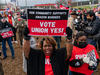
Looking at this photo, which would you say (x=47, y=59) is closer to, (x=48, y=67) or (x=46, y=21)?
(x=48, y=67)

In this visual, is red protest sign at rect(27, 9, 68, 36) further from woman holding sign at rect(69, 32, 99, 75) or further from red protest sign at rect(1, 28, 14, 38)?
red protest sign at rect(1, 28, 14, 38)

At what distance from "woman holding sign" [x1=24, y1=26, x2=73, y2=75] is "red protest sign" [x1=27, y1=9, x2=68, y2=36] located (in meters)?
0.57

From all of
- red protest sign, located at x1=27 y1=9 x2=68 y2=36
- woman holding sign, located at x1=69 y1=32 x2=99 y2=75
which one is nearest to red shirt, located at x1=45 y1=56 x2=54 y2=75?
woman holding sign, located at x1=69 y1=32 x2=99 y2=75

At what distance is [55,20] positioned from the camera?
239 centimetres

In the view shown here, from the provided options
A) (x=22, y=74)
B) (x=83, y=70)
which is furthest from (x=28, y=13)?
(x=22, y=74)

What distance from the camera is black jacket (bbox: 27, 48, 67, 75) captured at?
1.81m

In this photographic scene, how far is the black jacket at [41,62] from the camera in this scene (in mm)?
1808

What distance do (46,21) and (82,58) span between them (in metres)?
0.97

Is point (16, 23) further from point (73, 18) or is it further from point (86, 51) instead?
point (86, 51)

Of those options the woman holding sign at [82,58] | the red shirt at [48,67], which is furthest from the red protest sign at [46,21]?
the red shirt at [48,67]

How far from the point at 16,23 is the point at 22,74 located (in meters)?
3.00

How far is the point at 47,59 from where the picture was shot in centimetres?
184

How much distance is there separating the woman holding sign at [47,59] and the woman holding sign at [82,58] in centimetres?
40

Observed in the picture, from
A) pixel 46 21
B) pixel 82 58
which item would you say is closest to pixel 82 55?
pixel 82 58
